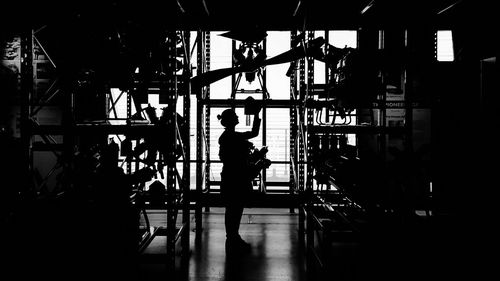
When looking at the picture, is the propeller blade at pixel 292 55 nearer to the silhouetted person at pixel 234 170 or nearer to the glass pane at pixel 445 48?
the silhouetted person at pixel 234 170

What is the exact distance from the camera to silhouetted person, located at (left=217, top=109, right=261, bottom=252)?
4.46 metres

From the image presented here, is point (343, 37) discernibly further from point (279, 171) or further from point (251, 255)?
point (251, 255)

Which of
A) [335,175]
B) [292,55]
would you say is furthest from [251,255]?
[292,55]

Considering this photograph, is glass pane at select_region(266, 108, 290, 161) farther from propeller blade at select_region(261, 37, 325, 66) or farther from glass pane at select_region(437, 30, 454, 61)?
propeller blade at select_region(261, 37, 325, 66)

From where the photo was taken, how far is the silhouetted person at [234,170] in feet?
14.6

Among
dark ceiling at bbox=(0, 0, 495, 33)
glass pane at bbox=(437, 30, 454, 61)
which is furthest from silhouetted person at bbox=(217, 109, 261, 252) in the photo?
glass pane at bbox=(437, 30, 454, 61)

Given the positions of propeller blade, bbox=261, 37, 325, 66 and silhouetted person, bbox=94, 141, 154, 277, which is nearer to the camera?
silhouetted person, bbox=94, 141, 154, 277

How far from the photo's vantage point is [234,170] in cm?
446

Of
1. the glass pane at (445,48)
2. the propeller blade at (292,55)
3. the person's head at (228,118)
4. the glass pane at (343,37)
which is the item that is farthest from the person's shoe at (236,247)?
the glass pane at (445,48)

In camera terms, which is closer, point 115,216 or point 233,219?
point 115,216

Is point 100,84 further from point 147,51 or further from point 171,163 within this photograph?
point 171,163

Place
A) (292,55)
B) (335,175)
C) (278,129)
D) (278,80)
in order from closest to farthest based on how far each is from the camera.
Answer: (292,55) → (335,175) → (278,80) → (278,129)

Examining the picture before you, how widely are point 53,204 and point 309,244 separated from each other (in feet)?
7.93

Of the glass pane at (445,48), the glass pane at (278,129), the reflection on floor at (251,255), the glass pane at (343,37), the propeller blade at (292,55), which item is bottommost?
the reflection on floor at (251,255)
